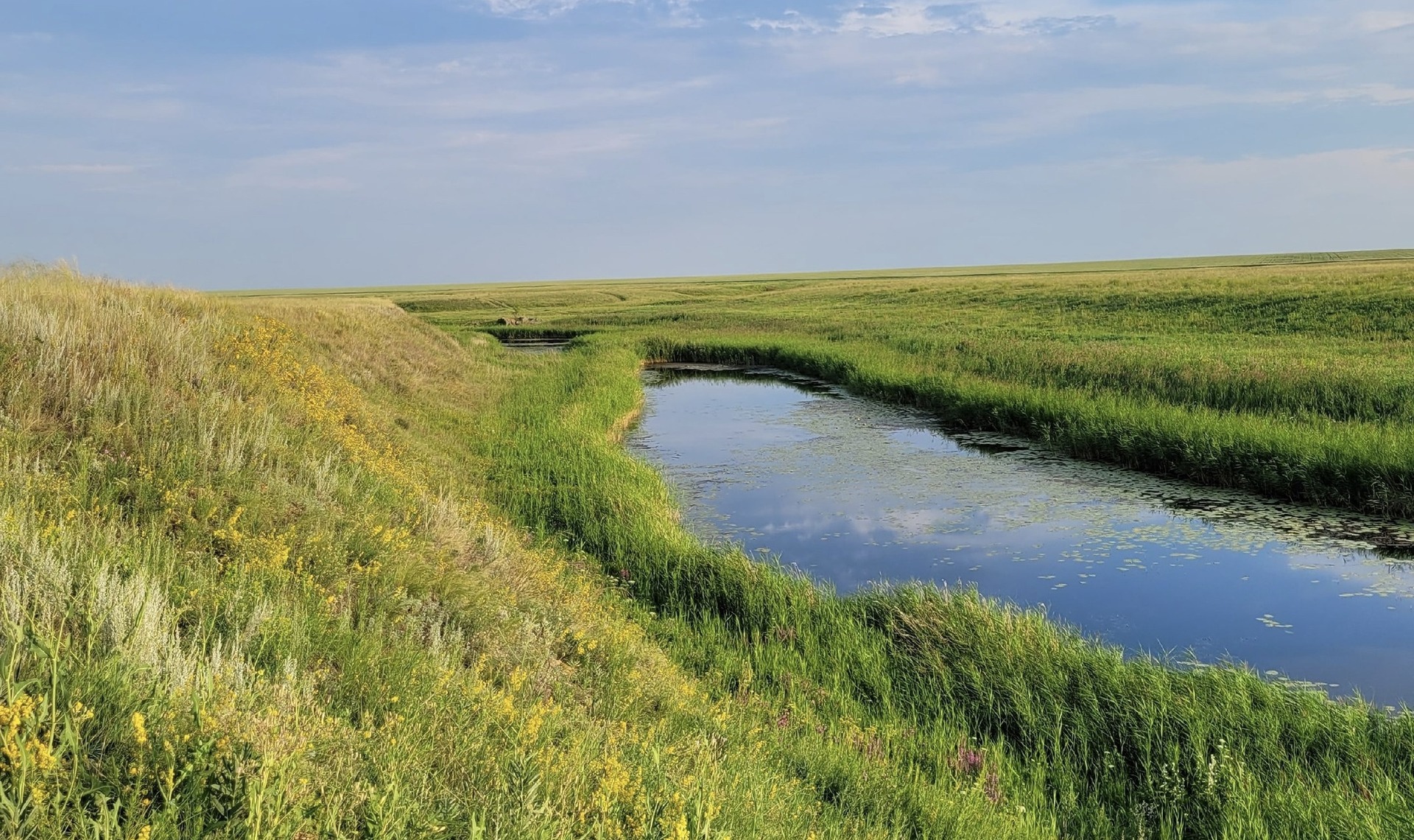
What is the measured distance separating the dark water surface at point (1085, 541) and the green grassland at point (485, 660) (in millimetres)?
1151

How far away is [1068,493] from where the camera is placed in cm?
1346

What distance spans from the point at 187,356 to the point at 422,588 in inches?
185

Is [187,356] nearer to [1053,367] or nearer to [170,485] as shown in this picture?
[170,485]

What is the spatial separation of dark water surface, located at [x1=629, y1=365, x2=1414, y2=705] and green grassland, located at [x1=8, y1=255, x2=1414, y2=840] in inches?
45.3

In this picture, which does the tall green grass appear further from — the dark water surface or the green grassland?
the dark water surface

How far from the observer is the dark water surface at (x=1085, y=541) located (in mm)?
8227

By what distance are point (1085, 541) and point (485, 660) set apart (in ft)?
27.7

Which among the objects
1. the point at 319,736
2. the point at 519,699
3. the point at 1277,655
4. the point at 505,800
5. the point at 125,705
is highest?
the point at 125,705

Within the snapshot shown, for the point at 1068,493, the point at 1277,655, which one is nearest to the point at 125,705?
the point at 1277,655

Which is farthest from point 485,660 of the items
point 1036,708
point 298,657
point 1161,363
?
point 1161,363

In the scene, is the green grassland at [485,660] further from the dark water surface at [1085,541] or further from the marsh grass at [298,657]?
the dark water surface at [1085,541]

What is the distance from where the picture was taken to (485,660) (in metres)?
5.11

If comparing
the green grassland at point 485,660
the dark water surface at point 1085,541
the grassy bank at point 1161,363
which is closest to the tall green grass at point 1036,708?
the green grassland at point 485,660

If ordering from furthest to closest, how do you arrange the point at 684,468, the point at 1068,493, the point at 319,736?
1. the point at 684,468
2. the point at 1068,493
3. the point at 319,736
